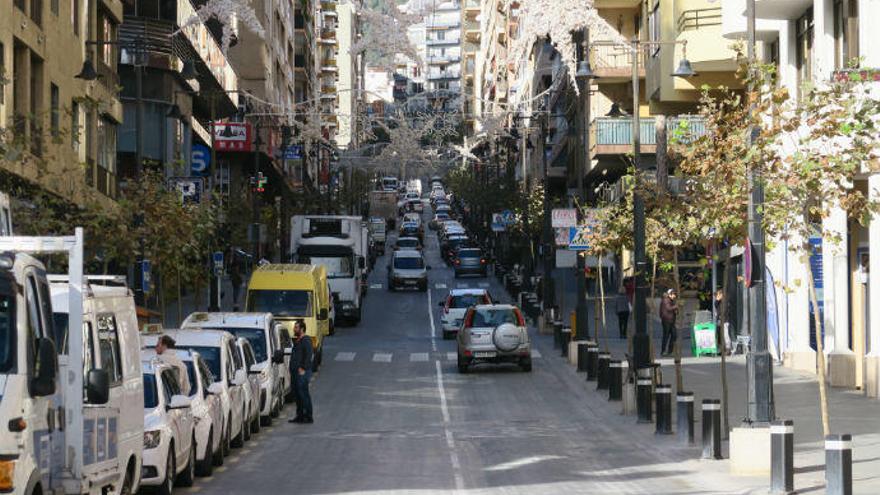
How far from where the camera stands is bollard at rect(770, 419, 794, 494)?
17234 millimetres

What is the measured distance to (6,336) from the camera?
1120cm

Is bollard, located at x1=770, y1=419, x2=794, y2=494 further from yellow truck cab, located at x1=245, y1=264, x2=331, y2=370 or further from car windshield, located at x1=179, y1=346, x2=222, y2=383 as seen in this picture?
yellow truck cab, located at x1=245, y1=264, x2=331, y2=370

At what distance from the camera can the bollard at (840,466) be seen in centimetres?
1500

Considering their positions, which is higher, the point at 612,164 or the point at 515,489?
the point at 612,164

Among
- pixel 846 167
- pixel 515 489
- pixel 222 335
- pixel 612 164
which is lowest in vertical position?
pixel 515 489

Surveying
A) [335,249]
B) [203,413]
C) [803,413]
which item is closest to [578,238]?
[803,413]

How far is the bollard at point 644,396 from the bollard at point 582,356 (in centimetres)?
1168

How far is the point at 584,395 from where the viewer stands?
3456 centimetres

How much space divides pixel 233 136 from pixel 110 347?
7121 cm

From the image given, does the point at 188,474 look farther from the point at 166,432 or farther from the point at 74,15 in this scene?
the point at 74,15

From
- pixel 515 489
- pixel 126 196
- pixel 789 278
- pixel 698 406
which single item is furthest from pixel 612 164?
pixel 515 489

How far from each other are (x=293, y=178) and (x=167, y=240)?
8656cm

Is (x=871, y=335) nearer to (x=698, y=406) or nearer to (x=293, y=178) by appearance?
(x=698, y=406)

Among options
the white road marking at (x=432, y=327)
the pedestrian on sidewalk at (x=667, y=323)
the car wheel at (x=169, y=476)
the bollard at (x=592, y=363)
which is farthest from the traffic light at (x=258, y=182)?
the car wheel at (x=169, y=476)
